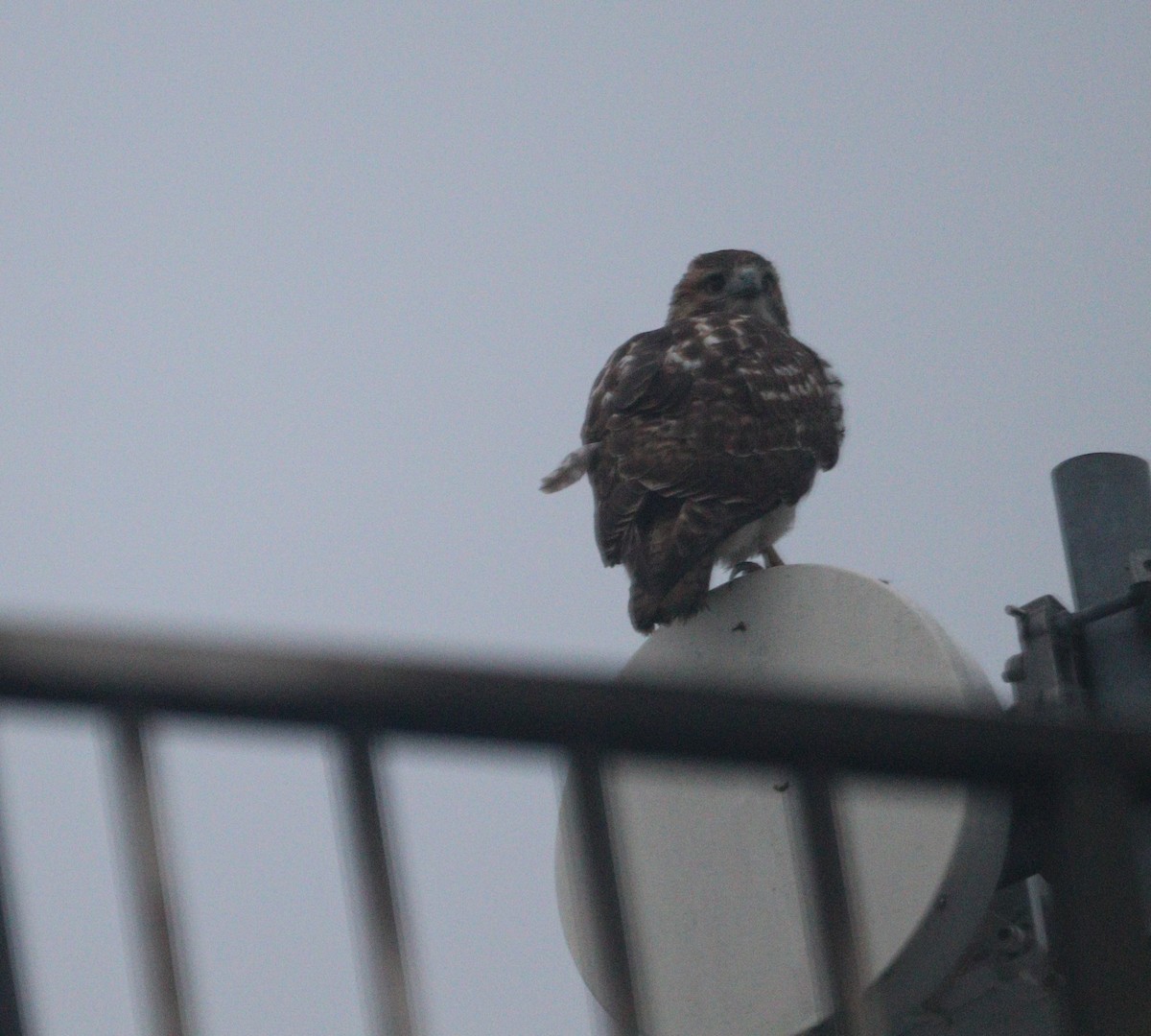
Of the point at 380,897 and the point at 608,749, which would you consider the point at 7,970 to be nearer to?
the point at 380,897

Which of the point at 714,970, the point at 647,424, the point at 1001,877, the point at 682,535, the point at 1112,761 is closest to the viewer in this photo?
the point at 1112,761

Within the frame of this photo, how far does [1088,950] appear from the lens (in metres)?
2.30

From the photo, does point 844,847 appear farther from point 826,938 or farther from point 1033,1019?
point 1033,1019

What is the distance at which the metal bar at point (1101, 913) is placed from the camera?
2.29m

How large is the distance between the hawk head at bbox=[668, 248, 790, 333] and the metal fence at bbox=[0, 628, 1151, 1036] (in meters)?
6.53

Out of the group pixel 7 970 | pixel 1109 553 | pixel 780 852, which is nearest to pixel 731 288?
pixel 1109 553

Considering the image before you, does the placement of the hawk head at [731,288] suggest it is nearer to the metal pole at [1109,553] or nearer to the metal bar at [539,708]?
the metal pole at [1109,553]

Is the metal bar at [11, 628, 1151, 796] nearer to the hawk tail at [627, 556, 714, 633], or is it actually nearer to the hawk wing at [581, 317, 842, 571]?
the hawk tail at [627, 556, 714, 633]

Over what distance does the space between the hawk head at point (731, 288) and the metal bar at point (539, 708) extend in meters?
6.60

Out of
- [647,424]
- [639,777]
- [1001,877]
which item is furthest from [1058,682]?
[647,424]

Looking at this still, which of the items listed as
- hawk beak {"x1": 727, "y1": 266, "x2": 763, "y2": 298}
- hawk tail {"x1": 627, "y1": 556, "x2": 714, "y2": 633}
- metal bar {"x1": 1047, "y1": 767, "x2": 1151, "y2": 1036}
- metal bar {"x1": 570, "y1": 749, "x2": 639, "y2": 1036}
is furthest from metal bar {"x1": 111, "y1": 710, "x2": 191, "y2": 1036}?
hawk beak {"x1": 727, "y1": 266, "x2": 763, "y2": 298}

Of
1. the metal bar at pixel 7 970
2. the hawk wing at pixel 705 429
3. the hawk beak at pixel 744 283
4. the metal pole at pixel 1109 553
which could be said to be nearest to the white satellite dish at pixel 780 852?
the metal pole at pixel 1109 553

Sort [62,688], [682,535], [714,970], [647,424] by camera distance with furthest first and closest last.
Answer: [647,424] → [682,535] → [714,970] → [62,688]

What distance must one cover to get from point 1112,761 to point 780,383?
508 cm
